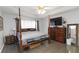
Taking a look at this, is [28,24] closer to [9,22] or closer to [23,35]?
[9,22]

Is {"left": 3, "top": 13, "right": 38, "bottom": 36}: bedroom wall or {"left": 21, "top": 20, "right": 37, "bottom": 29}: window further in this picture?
{"left": 21, "top": 20, "right": 37, "bottom": 29}: window

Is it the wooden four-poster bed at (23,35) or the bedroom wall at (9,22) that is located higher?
the bedroom wall at (9,22)

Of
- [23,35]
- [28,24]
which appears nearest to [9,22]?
[28,24]

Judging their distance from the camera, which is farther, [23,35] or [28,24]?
[23,35]

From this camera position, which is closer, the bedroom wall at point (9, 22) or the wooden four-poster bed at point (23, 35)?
the bedroom wall at point (9, 22)

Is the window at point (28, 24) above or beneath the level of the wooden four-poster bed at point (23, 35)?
above

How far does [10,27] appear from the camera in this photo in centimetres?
157

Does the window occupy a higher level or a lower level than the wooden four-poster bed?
higher

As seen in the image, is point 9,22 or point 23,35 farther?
point 23,35

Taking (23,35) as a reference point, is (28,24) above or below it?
above
